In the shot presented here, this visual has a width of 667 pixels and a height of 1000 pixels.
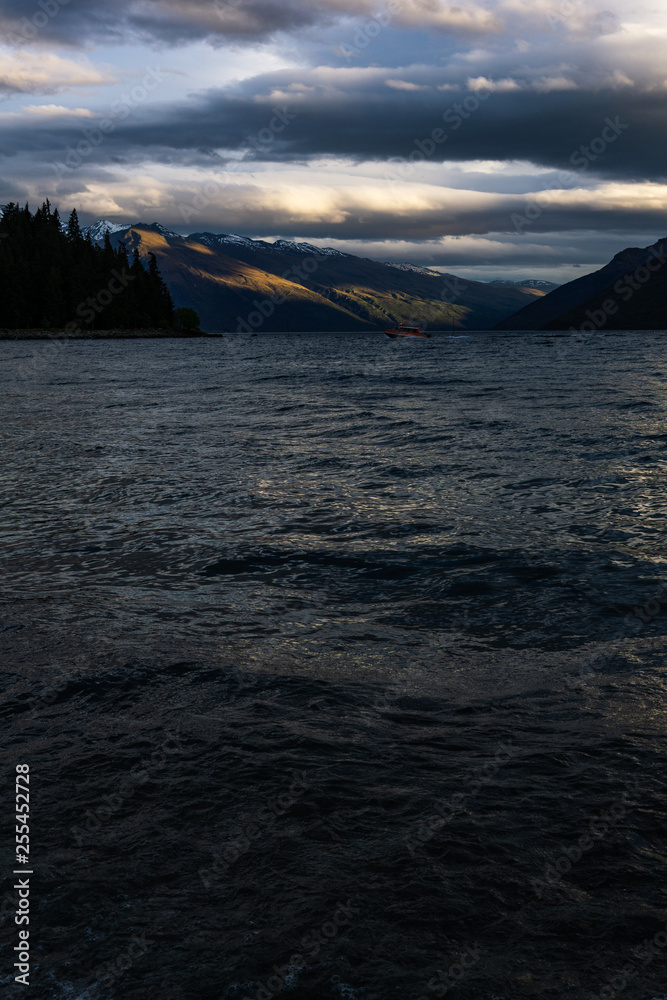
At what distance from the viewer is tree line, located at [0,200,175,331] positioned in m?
151

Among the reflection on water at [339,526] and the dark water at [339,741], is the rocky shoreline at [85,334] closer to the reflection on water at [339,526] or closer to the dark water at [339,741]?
the reflection on water at [339,526]

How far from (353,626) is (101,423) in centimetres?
2204

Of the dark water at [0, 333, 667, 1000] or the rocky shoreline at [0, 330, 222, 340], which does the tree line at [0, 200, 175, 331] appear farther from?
the dark water at [0, 333, 667, 1000]

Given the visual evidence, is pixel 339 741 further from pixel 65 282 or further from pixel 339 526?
pixel 65 282

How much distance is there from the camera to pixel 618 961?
138 inches

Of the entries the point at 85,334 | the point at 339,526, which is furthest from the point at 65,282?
the point at 339,526

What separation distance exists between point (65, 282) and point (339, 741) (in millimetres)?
175401

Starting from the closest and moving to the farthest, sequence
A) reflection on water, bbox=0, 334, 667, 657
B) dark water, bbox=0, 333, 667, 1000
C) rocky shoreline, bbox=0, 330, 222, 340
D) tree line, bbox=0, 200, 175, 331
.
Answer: dark water, bbox=0, 333, 667, 1000, reflection on water, bbox=0, 334, 667, 657, rocky shoreline, bbox=0, 330, 222, 340, tree line, bbox=0, 200, 175, 331

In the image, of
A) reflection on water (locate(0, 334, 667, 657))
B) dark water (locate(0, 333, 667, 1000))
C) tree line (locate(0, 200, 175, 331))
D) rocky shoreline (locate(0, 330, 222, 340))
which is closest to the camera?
dark water (locate(0, 333, 667, 1000))

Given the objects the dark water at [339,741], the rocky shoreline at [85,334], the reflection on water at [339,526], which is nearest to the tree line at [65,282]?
the rocky shoreline at [85,334]

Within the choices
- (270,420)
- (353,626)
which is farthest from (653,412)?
(353,626)

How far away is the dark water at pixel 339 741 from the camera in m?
3.61

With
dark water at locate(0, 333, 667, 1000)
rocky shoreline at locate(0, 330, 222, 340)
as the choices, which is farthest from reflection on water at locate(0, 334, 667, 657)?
rocky shoreline at locate(0, 330, 222, 340)

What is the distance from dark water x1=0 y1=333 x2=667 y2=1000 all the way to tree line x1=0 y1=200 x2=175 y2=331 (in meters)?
156
